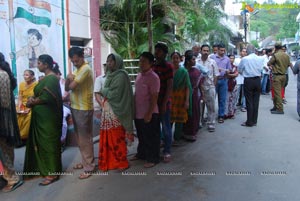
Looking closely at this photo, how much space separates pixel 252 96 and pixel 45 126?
4.79 meters

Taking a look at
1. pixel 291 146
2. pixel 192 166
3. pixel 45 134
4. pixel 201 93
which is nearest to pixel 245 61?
pixel 201 93

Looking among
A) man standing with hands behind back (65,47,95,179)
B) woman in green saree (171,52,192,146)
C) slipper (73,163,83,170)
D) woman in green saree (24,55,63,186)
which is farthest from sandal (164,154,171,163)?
woman in green saree (24,55,63,186)

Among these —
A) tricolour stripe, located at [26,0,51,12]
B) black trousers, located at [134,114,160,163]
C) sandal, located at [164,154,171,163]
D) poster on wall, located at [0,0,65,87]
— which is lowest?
sandal, located at [164,154,171,163]

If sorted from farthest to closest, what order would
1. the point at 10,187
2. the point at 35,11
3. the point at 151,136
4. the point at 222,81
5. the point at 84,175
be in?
the point at 222,81
the point at 35,11
the point at 151,136
the point at 84,175
the point at 10,187

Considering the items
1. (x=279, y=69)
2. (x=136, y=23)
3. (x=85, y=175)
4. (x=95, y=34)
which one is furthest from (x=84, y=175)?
(x=136, y=23)

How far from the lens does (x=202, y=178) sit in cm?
460

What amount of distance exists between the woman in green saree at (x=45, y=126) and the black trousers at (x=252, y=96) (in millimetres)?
4491

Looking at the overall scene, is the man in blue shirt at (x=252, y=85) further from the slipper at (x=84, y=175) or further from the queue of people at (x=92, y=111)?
the slipper at (x=84, y=175)

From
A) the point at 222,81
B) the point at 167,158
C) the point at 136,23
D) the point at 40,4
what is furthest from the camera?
the point at 136,23

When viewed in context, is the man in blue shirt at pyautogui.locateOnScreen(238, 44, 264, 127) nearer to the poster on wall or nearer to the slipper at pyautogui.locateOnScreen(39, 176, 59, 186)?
the poster on wall

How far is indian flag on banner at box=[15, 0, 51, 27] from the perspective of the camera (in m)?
7.01

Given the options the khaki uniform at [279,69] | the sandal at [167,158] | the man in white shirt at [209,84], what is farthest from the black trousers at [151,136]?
the khaki uniform at [279,69]

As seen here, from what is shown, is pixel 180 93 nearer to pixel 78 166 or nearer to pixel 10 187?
pixel 78 166

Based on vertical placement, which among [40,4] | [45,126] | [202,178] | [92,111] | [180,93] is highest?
[40,4]
